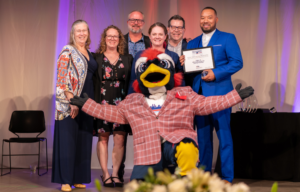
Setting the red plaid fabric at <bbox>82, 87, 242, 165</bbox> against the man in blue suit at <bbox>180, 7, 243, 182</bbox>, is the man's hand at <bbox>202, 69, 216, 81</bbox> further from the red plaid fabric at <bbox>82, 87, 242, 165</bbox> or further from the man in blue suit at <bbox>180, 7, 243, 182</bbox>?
the red plaid fabric at <bbox>82, 87, 242, 165</bbox>

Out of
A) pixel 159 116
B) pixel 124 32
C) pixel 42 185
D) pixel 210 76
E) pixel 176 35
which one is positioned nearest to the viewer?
pixel 159 116

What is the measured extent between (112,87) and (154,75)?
728mm

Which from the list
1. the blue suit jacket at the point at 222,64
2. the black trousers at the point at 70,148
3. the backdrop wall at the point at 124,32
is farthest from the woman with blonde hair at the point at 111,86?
the backdrop wall at the point at 124,32

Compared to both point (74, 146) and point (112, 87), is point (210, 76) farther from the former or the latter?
point (74, 146)

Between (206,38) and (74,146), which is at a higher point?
(206,38)

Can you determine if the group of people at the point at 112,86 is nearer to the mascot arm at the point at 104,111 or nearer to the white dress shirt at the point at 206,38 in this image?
the white dress shirt at the point at 206,38

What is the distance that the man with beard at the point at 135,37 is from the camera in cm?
348

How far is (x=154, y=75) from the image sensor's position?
253 centimetres

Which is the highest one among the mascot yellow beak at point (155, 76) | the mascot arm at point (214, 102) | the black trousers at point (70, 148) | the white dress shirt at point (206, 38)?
the white dress shirt at point (206, 38)

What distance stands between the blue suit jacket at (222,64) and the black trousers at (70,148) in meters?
1.21

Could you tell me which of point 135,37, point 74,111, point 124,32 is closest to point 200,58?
point 135,37

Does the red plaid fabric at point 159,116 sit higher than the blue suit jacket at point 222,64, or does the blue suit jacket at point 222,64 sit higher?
the blue suit jacket at point 222,64

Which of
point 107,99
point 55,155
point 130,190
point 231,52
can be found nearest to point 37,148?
point 55,155

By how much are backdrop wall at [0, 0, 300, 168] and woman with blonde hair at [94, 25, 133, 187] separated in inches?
57.2
